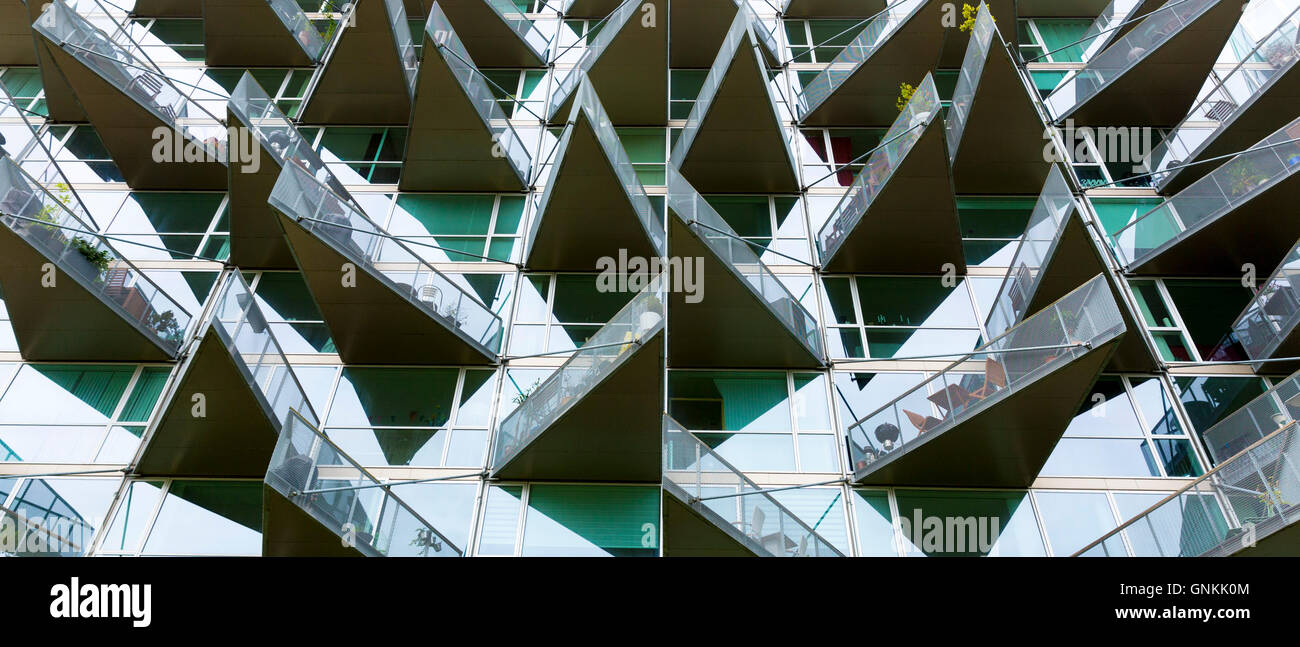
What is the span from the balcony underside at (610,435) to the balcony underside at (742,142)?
6.10m

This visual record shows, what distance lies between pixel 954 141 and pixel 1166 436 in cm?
591

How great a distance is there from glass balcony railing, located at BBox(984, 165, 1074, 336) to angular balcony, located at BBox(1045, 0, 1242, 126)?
5124 mm

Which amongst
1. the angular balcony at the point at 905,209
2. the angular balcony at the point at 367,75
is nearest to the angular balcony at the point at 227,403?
the angular balcony at the point at 367,75

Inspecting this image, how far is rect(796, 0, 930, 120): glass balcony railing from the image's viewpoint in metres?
18.5

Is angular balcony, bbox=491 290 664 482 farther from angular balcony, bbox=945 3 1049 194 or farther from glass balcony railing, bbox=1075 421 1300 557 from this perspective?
angular balcony, bbox=945 3 1049 194

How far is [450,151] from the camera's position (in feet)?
55.4

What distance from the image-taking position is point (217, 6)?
19.5 meters

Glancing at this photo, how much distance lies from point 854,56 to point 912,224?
520cm

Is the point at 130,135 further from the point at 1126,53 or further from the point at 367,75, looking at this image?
the point at 1126,53

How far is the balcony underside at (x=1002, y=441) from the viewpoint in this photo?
11.5 metres

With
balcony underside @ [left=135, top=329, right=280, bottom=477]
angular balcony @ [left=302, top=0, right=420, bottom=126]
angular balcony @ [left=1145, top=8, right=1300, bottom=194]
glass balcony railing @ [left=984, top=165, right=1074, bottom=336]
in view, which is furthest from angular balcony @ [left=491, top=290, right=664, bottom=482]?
angular balcony @ [left=1145, top=8, right=1300, bottom=194]

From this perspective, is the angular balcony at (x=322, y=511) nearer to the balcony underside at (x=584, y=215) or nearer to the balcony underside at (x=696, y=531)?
the balcony underside at (x=696, y=531)

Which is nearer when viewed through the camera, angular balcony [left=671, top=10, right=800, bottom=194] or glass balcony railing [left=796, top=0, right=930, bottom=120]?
angular balcony [left=671, top=10, right=800, bottom=194]
